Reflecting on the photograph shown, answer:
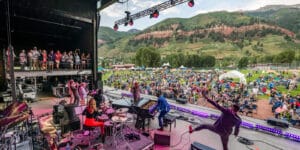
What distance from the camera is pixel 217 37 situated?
125 meters

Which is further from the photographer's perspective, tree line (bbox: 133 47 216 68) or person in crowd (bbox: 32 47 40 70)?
tree line (bbox: 133 47 216 68)

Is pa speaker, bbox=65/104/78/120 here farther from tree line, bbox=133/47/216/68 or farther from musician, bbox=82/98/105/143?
tree line, bbox=133/47/216/68

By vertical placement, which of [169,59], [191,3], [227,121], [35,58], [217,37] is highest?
[217,37]

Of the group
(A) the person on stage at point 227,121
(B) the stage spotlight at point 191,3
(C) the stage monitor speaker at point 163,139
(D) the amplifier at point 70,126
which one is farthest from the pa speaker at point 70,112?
(B) the stage spotlight at point 191,3

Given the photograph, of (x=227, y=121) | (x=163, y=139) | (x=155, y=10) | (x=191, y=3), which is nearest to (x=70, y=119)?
(x=163, y=139)

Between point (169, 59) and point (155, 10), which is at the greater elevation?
point (169, 59)

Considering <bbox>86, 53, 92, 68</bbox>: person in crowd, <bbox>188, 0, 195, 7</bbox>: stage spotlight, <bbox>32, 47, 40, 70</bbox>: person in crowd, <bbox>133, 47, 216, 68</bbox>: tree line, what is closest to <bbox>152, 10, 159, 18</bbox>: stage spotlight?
<bbox>188, 0, 195, 7</bbox>: stage spotlight

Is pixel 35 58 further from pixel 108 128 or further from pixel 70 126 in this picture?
pixel 108 128

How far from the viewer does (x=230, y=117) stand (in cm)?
366

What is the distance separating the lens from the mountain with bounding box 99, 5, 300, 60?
10281cm

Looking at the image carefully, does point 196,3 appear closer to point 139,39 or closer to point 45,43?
point 45,43

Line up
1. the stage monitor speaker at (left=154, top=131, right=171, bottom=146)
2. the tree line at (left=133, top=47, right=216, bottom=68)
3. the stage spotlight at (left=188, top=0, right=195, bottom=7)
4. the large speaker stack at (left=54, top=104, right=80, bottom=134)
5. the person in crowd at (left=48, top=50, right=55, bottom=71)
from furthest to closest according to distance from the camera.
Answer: the tree line at (left=133, top=47, right=216, bottom=68)
the person in crowd at (left=48, top=50, right=55, bottom=71)
the stage spotlight at (left=188, top=0, right=195, bottom=7)
the large speaker stack at (left=54, top=104, right=80, bottom=134)
the stage monitor speaker at (left=154, top=131, right=171, bottom=146)

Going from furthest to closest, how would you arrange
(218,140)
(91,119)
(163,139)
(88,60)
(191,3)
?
(88,60)
(191,3)
(218,140)
(163,139)
(91,119)

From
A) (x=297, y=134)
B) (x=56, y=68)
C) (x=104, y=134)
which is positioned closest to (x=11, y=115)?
(x=104, y=134)
